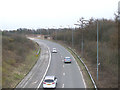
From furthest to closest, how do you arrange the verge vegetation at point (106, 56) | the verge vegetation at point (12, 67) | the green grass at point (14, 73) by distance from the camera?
1. the verge vegetation at point (12, 67)
2. the green grass at point (14, 73)
3. the verge vegetation at point (106, 56)

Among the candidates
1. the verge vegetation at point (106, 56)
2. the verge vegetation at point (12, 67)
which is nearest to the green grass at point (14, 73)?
the verge vegetation at point (12, 67)

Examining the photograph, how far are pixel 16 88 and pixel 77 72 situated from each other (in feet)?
36.4

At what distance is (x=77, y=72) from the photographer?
96.4ft

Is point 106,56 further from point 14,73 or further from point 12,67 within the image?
point 12,67

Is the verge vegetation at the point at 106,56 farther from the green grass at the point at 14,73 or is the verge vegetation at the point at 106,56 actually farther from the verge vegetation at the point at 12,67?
the verge vegetation at the point at 12,67

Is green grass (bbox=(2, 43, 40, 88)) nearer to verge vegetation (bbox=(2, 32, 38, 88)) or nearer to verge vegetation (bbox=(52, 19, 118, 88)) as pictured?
verge vegetation (bbox=(2, 32, 38, 88))

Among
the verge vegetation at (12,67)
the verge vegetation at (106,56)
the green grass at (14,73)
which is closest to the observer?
the verge vegetation at (106,56)

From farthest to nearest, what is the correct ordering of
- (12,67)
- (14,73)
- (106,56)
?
(12,67) → (106,56) → (14,73)

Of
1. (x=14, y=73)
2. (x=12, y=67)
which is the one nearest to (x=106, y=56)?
(x=14, y=73)

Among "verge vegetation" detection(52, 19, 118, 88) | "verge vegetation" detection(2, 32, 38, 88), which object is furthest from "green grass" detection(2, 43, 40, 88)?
"verge vegetation" detection(52, 19, 118, 88)

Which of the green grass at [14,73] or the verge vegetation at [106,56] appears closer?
the verge vegetation at [106,56]

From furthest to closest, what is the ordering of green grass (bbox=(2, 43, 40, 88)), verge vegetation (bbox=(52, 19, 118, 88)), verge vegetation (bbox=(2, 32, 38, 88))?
1. verge vegetation (bbox=(2, 32, 38, 88))
2. green grass (bbox=(2, 43, 40, 88))
3. verge vegetation (bbox=(52, 19, 118, 88))

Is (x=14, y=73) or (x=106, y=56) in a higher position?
(x=106, y=56)

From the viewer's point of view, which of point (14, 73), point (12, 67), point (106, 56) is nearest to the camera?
point (14, 73)
